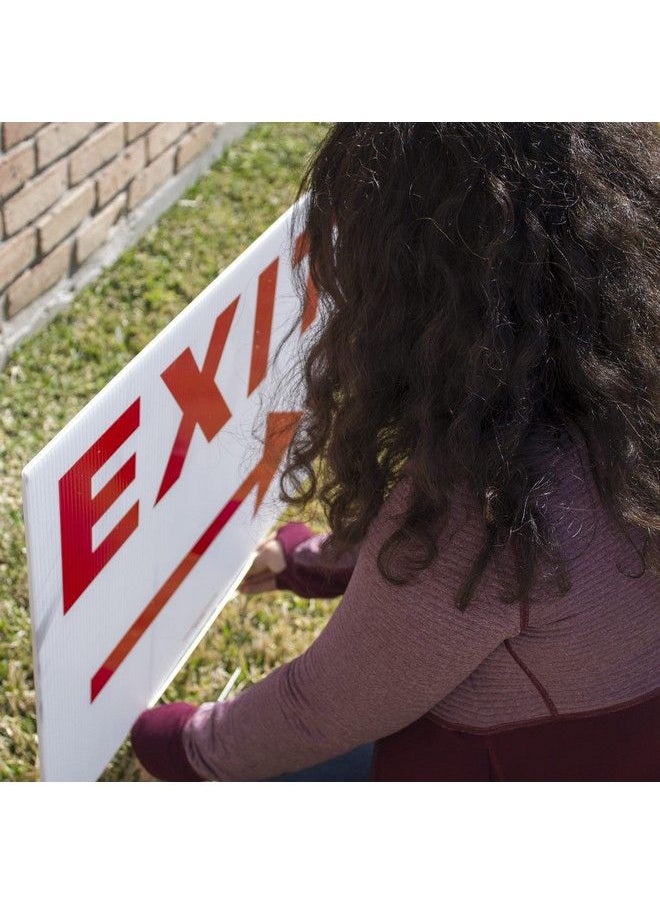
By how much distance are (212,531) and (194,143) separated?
6.53 feet

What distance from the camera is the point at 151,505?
149 centimetres

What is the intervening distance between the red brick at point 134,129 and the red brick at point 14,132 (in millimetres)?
500

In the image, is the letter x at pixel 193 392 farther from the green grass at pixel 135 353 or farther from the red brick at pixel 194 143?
the red brick at pixel 194 143

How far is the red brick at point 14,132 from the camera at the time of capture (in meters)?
2.41

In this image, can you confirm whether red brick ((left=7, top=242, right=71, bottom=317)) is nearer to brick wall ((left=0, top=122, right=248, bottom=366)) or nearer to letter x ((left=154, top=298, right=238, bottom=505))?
brick wall ((left=0, top=122, right=248, bottom=366))

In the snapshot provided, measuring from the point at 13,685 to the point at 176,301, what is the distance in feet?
4.29

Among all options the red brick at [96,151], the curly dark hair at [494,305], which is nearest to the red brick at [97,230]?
the red brick at [96,151]

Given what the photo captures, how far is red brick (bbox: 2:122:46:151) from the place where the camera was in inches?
94.9

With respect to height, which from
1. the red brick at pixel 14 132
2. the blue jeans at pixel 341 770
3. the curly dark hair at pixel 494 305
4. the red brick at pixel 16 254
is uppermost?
the curly dark hair at pixel 494 305

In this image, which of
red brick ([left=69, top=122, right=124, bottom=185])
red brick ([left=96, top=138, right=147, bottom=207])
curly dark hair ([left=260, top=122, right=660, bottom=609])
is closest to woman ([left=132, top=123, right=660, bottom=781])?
curly dark hair ([left=260, top=122, right=660, bottom=609])

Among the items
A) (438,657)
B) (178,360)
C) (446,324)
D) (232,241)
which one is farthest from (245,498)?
(232,241)

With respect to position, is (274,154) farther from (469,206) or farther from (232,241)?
(469,206)

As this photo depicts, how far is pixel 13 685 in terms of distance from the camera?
2057mm

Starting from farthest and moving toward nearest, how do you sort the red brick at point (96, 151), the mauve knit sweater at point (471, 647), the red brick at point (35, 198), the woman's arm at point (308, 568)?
the red brick at point (96, 151) → the red brick at point (35, 198) → the woman's arm at point (308, 568) → the mauve knit sweater at point (471, 647)
